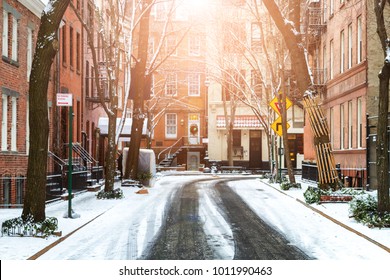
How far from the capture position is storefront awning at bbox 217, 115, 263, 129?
2318 inches

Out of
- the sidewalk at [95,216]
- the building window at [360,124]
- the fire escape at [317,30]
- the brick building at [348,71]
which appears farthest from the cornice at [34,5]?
the fire escape at [317,30]

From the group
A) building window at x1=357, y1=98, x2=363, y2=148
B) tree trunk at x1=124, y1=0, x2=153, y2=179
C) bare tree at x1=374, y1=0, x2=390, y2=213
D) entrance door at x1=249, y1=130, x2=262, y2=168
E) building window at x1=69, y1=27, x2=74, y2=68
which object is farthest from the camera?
entrance door at x1=249, y1=130, x2=262, y2=168

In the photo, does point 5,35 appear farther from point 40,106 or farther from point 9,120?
point 40,106

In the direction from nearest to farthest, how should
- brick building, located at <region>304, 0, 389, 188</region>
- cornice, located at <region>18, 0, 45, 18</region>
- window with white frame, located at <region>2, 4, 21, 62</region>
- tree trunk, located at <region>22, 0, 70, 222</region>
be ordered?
tree trunk, located at <region>22, 0, 70, 222</region>, window with white frame, located at <region>2, 4, 21, 62</region>, cornice, located at <region>18, 0, 45, 18</region>, brick building, located at <region>304, 0, 389, 188</region>

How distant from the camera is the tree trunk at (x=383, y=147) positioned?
44.8ft

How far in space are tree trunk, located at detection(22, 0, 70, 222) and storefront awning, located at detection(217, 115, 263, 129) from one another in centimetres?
4666

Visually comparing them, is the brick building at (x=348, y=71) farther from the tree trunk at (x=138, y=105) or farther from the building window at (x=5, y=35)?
the building window at (x=5, y=35)

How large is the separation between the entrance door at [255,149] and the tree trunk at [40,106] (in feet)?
156

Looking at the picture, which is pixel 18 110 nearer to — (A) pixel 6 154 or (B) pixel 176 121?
(A) pixel 6 154

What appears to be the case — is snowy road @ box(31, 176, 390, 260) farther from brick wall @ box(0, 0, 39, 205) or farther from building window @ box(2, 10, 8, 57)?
building window @ box(2, 10, 8, 57)

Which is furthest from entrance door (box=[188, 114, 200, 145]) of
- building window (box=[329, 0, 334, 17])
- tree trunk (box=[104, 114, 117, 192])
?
tree trunk (box=[104, 114, 117, 192])

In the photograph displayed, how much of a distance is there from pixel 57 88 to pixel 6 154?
8.21 metres

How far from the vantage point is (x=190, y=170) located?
57.9m

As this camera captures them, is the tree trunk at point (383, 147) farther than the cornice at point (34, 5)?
No
